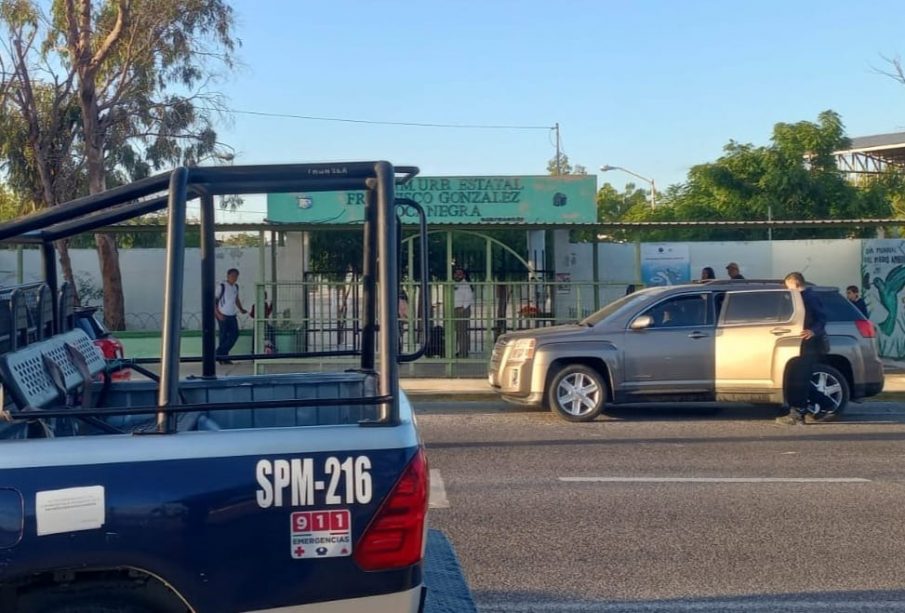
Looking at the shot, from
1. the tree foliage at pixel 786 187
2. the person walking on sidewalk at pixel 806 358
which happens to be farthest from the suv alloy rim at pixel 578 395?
the tree foliage at pixel 786 187

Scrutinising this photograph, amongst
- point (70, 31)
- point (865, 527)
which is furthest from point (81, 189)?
point (865, 527)

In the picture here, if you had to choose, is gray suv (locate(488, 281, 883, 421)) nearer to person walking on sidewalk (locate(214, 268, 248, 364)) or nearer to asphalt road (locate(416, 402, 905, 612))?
asphalt road (locate(416, 402, 905, 612))

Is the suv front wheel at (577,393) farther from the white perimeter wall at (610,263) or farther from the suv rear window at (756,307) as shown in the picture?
the white perimeter wall at (610,263)

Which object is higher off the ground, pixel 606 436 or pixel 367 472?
pixel 367 472

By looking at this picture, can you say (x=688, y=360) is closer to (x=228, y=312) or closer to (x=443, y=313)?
(x=443, y=313)

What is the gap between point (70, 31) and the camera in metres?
23.0

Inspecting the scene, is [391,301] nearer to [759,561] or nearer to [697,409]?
[759,561]

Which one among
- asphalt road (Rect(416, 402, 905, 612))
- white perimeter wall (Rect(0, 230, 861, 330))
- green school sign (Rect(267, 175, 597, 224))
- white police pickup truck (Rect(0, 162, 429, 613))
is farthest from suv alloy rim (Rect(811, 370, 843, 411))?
white police pickup truck (Rect(0, 162, 429, 613))

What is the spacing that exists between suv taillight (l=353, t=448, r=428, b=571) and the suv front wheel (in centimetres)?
940

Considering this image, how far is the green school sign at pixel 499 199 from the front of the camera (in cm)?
1998

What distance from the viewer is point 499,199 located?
20.3 meters

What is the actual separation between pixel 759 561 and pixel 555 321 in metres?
11.0

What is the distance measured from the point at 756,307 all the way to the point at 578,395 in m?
2.47

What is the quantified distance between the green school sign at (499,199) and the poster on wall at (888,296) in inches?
221
